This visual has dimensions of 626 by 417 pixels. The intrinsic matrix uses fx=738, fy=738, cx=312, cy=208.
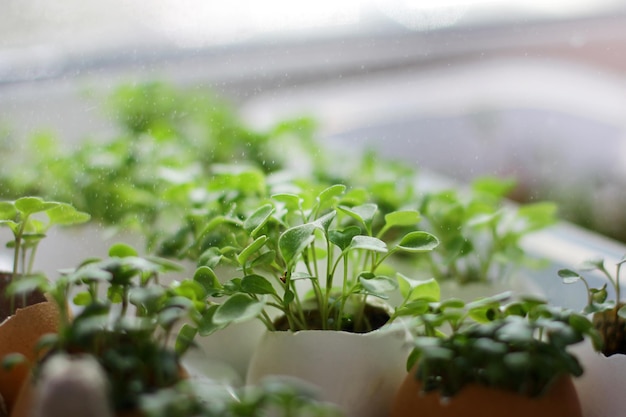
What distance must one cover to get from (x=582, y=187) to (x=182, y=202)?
0.75 metres

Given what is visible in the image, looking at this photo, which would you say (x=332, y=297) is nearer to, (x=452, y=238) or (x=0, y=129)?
(x=452, y=238)

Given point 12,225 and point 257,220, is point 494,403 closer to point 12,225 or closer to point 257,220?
point 257,220

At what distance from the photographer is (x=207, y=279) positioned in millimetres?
648

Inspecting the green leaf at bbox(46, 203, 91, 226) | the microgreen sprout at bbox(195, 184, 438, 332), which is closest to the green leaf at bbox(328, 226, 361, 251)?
the microgreen sprout at bbox(195, 184, 438, 332)

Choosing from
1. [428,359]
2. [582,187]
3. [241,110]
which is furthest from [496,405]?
[241,110]

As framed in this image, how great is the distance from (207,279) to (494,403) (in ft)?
0.86

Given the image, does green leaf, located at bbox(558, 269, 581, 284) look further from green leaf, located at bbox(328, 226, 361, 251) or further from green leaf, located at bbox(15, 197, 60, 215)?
green leaf, located at bbox(15, 197, 60, 215)

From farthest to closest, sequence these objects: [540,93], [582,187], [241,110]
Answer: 1. [540,93]
2. [241,110]
3. [582,187]

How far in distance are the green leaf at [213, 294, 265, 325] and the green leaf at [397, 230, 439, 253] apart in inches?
5.4

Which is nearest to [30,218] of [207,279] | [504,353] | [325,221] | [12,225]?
[12,225]

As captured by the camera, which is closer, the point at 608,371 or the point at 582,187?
the point at 608,371

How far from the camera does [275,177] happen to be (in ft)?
2.92

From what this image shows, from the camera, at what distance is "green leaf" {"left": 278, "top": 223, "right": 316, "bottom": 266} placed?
59 cm

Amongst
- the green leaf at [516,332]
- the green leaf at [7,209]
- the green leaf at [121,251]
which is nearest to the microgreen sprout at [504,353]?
the green leaf at [516,332]
